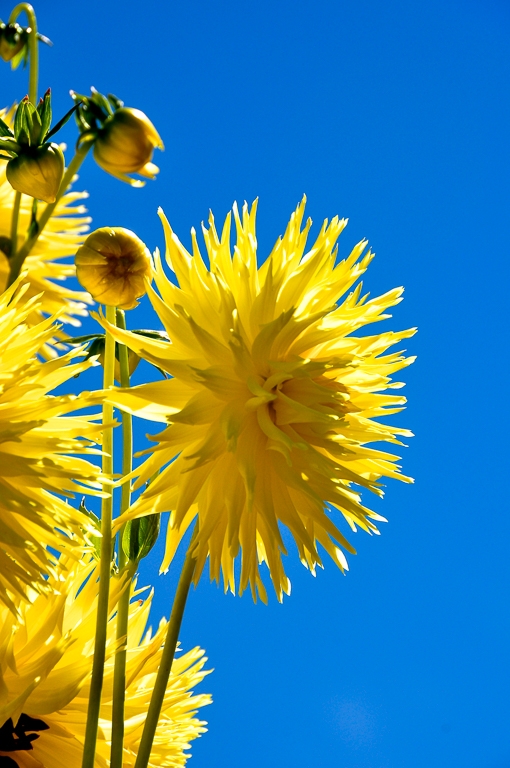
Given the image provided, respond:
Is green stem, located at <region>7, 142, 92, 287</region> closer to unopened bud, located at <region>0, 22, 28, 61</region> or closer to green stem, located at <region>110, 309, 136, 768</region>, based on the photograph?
green stem, located at <region>110, 309, 136, 768</region>

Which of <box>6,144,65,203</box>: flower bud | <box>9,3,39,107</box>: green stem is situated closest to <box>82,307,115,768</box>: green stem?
<box>6,144,65,203</box>: flower bud

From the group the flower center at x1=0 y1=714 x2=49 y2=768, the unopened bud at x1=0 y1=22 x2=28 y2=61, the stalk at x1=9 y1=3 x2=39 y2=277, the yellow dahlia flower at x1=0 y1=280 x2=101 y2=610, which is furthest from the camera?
the unopened bud at x1=0 y1=22 x2=28 y2=61

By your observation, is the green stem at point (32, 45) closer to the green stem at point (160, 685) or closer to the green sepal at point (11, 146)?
the green sepal at point (11, 146)

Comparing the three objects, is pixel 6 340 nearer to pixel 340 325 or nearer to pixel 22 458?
pixel 22 458

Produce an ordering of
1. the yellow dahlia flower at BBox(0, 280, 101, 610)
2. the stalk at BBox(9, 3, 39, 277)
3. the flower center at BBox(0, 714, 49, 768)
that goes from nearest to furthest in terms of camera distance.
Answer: the yellow dahlia flower at BBox(0, 280, 101, 610) → the flower center at BBox(0, 714, 49, 768) → the stalk at BBox(9, 3, 39, 277)

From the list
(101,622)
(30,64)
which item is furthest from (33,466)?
(30,64)

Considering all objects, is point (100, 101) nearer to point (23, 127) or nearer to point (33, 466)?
point (23, 127)

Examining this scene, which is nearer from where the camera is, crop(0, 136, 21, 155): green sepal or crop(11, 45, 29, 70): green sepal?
crop(0, 136, 21, 155): green sepal
